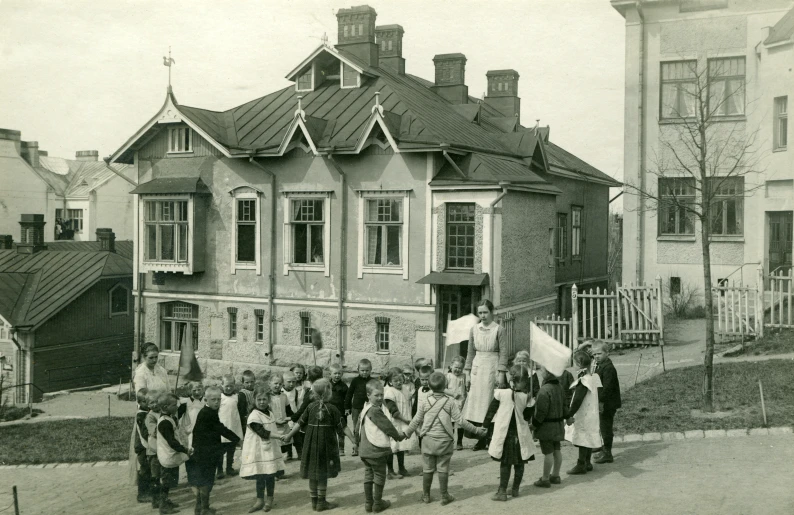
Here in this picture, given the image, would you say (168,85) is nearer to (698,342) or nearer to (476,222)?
(476,222)

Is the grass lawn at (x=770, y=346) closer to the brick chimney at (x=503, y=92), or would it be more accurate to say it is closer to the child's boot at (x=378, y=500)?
the child's boot at (x=378, y=500)

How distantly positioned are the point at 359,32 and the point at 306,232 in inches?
305

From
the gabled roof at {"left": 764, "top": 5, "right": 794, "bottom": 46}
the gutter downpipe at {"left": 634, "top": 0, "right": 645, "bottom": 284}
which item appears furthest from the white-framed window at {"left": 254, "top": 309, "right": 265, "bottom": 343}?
the gabled roof at {"left": 764, "top": 5, "right": 794, "bottom": 46}

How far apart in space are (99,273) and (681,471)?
79.1ft

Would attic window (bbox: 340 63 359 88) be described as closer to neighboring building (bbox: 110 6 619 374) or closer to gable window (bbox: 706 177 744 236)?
neighboring building (bbox: 110 6 619 374)

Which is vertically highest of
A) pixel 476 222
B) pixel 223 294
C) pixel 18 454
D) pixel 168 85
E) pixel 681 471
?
pixel 168 85

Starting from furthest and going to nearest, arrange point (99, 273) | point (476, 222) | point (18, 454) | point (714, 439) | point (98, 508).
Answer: point (99, 273)
point (476, 222)
point (18, 454)
point (714, 439)
point (98, 508)

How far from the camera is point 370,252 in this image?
812 inches

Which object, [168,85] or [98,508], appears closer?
[98,508]

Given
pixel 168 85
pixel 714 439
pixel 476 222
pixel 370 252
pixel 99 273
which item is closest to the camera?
pixel 714 439

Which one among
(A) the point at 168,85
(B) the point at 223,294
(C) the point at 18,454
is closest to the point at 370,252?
(B) the point at 223,294

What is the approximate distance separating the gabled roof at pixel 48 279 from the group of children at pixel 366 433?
62.4 feet

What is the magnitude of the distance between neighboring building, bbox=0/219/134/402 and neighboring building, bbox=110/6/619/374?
4.97 m

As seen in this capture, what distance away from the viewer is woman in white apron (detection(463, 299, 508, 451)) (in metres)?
10.8
